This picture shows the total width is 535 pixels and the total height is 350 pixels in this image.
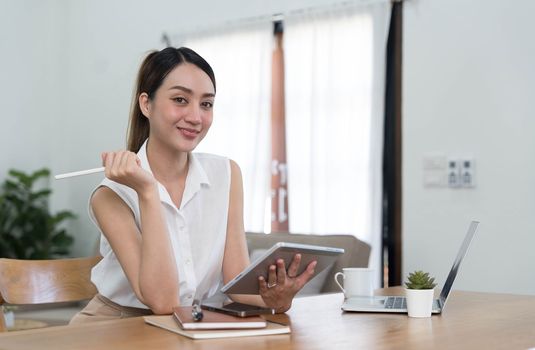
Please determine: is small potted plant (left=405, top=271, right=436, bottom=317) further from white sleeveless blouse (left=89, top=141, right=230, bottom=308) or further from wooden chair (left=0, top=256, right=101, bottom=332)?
wooden chair (left=0, top=256, right=101, bottom=332)

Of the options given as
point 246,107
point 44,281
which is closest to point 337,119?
point 246,107

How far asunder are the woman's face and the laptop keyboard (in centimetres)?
65

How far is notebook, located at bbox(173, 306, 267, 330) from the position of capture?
155 cm

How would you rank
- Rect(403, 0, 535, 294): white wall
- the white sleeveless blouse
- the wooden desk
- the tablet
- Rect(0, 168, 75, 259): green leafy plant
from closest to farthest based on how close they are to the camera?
the wooden desk, the tablet, the white sleeveless blouse, Rect(403, 0, 535, 294): white wall, Rect(0, 168, 75, 259): green leafy plant

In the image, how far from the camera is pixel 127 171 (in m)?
1.91

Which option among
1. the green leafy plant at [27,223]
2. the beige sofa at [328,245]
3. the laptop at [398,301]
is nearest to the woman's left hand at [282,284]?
the laptop at [398,301]

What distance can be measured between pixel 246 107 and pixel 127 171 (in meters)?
3.20

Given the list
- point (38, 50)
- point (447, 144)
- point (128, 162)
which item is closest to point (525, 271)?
point (447, 144)

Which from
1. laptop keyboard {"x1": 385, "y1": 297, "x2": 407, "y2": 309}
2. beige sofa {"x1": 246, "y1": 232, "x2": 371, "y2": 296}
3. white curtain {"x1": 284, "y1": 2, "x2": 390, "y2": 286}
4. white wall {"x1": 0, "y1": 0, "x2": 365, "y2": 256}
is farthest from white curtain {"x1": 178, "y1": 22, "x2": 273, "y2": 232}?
laptop keyboard {"x1": 385, "y1": 297, "x2": 407, "y2": 309}

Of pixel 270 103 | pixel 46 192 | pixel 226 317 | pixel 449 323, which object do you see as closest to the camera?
pixel 226 317

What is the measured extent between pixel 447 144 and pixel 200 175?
7.45 ft

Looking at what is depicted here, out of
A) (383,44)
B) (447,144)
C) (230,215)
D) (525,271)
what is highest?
(383,44)

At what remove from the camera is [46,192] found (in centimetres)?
587

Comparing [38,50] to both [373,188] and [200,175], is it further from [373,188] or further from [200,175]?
[200,175]
